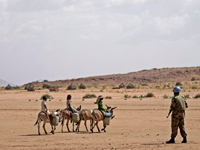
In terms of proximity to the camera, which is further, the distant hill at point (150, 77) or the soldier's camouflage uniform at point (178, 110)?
the distant hill at point (150, 77)

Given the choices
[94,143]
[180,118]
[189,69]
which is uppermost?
[189,69]

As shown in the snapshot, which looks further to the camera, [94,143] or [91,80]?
[91,80]

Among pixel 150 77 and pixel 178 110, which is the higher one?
pixel 150 77

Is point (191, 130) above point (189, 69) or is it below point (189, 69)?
below

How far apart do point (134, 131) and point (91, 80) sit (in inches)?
3709

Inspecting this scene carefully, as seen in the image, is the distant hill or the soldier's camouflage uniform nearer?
the soldier's camouflage uniform

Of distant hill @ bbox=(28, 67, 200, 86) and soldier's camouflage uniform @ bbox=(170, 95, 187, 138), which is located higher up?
distant hill @ bbox=(28, 67, 200, 86)

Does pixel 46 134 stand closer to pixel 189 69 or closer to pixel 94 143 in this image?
pixel 94 143

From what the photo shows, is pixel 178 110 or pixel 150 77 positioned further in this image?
pixel 150 77

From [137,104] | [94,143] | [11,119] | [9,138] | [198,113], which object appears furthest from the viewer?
[137,104]

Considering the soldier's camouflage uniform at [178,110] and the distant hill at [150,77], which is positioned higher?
the distant hill at [150,77]

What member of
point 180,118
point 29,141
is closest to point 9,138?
point 29,141

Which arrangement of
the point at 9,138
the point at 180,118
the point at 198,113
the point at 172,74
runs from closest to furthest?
the point at 180,118 → the point at 9,138 → the point at 198,113 → the point at 172,74

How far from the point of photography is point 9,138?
18078mm
